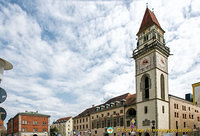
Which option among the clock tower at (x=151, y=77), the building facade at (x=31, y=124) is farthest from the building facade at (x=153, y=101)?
the building facade at (x=31, y=124)

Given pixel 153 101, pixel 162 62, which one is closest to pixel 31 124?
pixel 153 101

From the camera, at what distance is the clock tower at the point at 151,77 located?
36594 mm

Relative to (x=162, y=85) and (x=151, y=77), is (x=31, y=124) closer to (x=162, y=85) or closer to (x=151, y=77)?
(x=151, y=77)

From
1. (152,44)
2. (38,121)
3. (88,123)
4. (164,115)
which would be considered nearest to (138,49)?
(152,44)

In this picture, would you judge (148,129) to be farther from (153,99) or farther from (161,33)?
(161,33)

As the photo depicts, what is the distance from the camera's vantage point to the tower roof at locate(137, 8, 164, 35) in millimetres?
43750

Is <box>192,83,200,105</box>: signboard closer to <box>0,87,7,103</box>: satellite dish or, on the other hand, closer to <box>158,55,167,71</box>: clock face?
<box>158,55,167,71</box>: clock face

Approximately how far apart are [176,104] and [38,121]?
155 ft

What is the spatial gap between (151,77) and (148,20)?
15356 mm

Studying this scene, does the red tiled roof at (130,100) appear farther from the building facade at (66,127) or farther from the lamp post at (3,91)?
the building facade at (66,127)

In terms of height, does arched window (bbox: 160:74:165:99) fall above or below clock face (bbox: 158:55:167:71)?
below

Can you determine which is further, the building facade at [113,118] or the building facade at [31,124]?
the building facade at [31,124]

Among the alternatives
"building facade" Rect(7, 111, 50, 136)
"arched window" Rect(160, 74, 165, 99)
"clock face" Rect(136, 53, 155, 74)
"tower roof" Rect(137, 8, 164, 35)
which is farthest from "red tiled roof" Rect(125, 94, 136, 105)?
"building facade" Rect(7, 111, 50, 136)

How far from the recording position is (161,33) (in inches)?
1732
